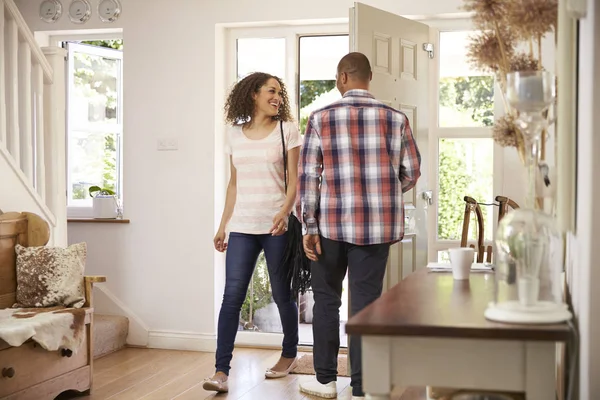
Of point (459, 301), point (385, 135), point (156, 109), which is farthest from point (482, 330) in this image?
point (156, 109)

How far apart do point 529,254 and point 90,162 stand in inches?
166

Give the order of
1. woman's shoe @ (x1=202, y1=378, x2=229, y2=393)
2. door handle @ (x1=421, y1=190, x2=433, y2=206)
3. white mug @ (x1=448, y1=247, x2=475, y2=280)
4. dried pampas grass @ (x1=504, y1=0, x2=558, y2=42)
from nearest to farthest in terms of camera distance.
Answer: dried pampas grass @ (x1=504, y1=0, x2=558, y2=42), white mug @ (x1=448, y1=247, x2=475, y2=280), woman's shoe @ (x1=202, y1=378, x2=229, y2=393), door handle @ (x1=421, y1=190, x2=433, y2=206)

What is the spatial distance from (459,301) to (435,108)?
3.11 meters

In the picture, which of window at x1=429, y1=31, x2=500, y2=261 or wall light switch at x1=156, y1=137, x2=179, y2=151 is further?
wall light switch at x1=156, y1=137, x2=179, y2=151

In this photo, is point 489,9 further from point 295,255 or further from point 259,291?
point 259,291

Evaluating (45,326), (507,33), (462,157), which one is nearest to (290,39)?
(462,157)

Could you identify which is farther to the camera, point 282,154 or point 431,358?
point 282,154

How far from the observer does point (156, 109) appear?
5.05 meters

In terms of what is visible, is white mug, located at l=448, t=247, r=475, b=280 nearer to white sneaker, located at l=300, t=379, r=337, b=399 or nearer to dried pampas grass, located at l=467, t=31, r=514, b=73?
dried pampas grass, located at l=467, t=31, r=514, b=73

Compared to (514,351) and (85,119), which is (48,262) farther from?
(514,351)

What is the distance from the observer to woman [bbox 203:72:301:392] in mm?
3871

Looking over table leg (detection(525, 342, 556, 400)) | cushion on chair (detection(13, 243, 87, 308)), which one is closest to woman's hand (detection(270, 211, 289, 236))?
cushion on chair (detection(13, 243, 87, 308))

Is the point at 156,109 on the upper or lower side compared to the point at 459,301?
upper

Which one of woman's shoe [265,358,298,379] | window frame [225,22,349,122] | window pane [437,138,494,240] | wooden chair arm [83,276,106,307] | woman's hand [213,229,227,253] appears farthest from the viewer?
window frame [225,22,349,122]
